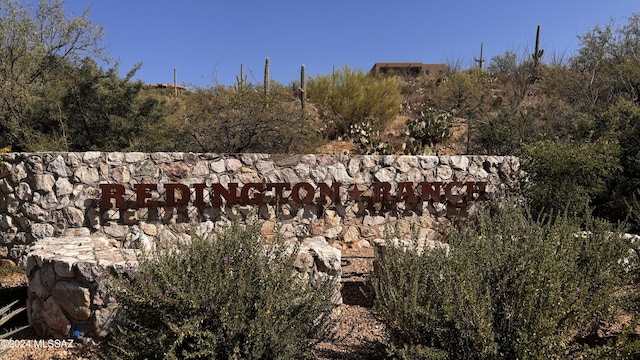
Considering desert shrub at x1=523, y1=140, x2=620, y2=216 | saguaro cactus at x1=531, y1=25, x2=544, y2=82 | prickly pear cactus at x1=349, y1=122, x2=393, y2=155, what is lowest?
desert shrub at x1=523, y1=140, x2=620, y2=216

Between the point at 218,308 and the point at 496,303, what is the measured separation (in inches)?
72.8

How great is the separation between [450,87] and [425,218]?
14.9m

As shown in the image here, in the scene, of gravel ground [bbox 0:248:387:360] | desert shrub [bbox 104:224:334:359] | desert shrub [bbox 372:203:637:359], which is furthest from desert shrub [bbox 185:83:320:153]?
desert shrub [bbox 372:203:637:359]

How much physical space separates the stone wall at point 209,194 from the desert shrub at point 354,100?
8028mm

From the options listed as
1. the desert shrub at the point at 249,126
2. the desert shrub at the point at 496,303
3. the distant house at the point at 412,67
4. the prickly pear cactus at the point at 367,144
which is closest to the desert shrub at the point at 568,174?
the prickly pear cactus at the point at 367,144

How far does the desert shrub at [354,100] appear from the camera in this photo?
17.0 m

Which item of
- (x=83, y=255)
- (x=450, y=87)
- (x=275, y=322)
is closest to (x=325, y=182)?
(x=83, y=255)

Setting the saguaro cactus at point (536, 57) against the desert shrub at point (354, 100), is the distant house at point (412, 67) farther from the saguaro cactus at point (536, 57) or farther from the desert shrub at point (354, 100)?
the desert shrub at point (354, 100)

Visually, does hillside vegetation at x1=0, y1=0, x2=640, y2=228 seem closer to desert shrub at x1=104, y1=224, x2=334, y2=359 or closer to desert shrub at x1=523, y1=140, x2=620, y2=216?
desert shrub at x1=523, y1=140, x2=620, y2=216

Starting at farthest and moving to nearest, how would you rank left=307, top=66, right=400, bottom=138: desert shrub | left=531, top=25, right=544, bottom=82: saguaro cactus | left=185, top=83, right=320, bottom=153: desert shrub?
left=531, top=25, right=544, bottom=82: saguaro cactus, left=307, top=66, right=400, bottom=138: desert shrub, left=185, top=83, right=320, bottom=153: desert shrub

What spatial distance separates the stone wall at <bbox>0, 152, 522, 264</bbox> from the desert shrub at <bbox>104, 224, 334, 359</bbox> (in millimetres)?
2827

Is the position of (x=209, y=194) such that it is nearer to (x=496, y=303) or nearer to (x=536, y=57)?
(x=496, y=303)

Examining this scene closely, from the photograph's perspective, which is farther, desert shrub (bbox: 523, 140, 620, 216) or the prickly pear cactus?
the prickly pear cactus

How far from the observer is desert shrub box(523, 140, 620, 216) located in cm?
764
